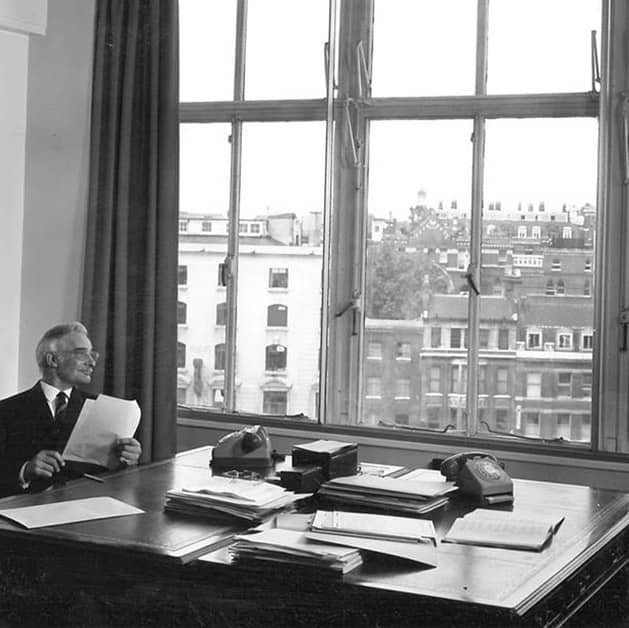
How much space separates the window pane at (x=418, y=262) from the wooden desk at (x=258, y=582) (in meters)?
1.63

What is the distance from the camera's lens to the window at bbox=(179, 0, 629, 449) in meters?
3.81

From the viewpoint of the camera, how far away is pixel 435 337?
13.2ft

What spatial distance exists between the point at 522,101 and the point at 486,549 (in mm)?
2265

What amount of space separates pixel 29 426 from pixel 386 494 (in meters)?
1.44

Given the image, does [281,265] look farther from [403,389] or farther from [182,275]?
[403,389]

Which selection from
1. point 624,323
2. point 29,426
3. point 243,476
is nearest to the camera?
point 243,476

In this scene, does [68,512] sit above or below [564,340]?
below

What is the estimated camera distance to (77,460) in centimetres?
298

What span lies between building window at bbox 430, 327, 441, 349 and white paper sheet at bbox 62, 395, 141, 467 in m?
1.46

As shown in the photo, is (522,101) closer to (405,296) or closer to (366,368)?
(405,296)

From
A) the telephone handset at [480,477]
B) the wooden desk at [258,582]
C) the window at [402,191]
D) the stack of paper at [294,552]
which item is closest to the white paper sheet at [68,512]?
the wooden desk at [258,582]

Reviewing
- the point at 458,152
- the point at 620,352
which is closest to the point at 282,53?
the point at 458,152

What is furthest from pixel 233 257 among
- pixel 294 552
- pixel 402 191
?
pixel 294 552

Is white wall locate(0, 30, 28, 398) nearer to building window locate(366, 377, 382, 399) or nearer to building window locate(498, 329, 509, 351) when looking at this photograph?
building window locate(366, 377, 382, 399)
